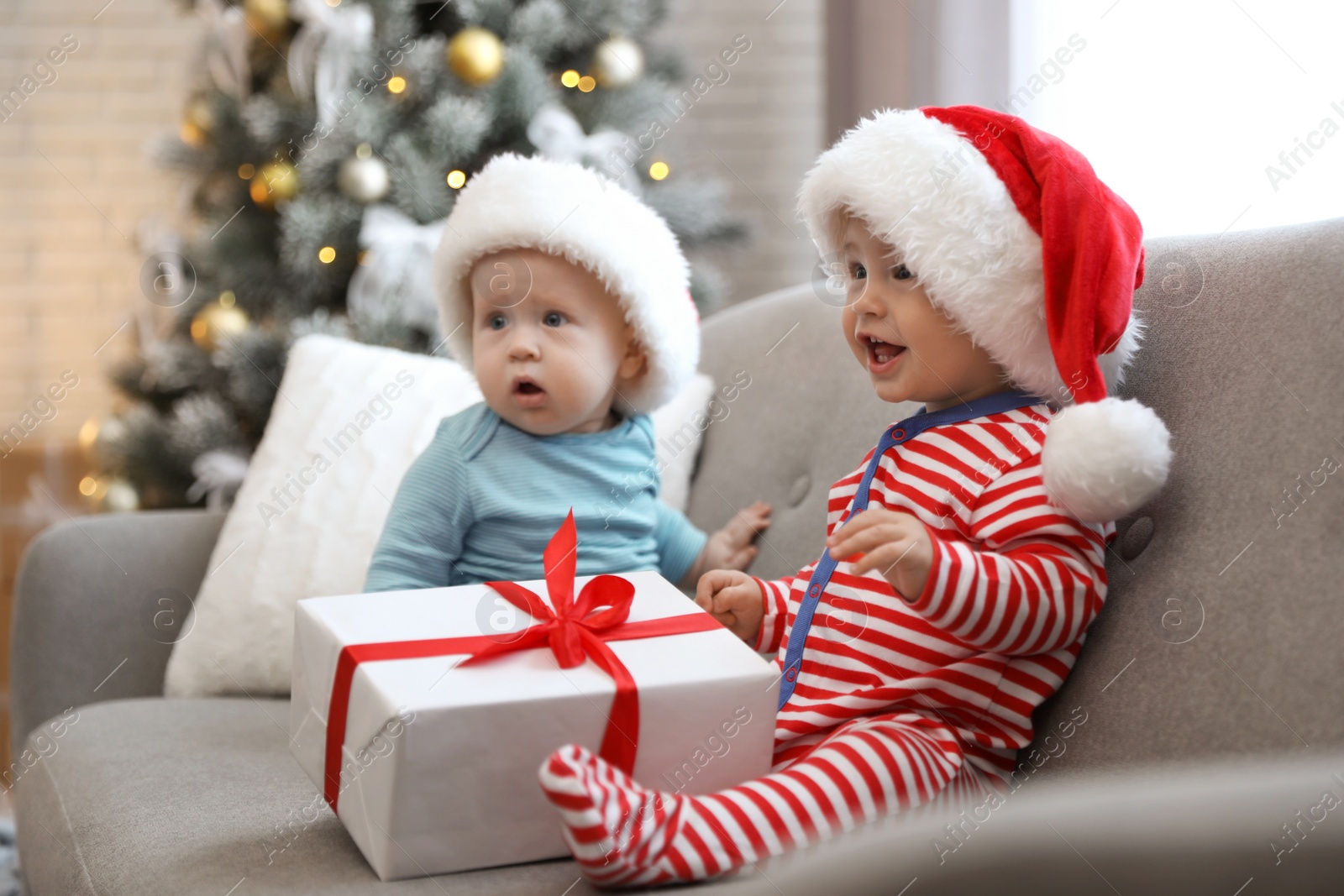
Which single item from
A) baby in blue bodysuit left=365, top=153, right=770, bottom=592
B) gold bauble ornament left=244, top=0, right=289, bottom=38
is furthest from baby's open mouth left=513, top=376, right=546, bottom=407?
gold bauble ornament left=244, top=0, right=289, bottom=38

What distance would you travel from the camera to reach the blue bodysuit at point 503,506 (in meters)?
1.30

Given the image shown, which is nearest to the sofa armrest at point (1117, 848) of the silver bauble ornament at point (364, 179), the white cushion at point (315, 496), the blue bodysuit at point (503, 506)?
the blue bodysuit at point (503, 506)

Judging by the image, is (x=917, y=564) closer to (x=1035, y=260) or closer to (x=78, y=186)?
(x=1035, y=260)

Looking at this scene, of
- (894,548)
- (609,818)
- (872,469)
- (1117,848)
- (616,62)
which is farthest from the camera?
(616,62)

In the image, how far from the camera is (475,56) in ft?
6.79

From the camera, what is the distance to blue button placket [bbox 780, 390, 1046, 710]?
1.02 m

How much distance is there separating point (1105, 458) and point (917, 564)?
6.2 inches

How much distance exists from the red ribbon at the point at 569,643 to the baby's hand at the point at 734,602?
0.44 feet

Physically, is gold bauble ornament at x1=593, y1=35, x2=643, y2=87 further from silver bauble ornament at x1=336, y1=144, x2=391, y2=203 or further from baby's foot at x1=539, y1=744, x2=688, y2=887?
baby's foot at x1=539, y1=744, x2=688, y2=887

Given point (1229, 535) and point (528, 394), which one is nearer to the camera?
point (1229, 535)

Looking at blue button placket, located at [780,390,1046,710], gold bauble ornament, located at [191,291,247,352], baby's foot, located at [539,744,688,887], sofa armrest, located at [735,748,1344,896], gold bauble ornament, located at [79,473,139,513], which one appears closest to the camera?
sofa armrest, located at [735,748,1344,896]

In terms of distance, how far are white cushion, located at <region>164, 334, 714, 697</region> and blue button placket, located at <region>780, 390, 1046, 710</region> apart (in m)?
0.50

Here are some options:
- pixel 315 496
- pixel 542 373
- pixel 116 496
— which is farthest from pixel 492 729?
pixel 116 496

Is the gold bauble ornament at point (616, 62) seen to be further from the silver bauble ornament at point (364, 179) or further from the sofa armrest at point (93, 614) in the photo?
the sofa armrest at point (93, 614)
